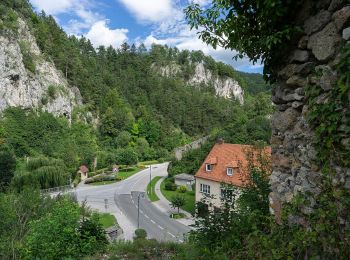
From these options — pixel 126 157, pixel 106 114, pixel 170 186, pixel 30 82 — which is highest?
pixel 30 82

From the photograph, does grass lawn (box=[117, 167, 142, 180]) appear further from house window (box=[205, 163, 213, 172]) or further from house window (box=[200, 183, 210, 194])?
house window (box=[205, 163, 213, 172])

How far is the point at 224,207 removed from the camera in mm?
5105

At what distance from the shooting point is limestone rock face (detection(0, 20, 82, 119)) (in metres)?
45.7

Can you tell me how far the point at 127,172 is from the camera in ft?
161

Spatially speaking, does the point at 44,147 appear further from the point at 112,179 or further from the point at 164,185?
the point at 164,185

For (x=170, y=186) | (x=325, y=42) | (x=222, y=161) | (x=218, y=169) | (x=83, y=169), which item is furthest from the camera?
(x=83, y=169)

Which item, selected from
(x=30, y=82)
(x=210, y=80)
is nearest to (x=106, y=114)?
(x=30, y=82)

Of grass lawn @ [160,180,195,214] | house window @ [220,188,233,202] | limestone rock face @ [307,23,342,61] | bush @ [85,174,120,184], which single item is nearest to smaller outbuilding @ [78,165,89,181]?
bush @ [85,174,120,184]

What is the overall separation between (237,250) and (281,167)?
1.19 m

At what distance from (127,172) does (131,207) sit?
20.0 metres

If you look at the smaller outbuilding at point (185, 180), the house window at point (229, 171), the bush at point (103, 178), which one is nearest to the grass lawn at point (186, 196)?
the smaller outbuilding at point (185, 180)

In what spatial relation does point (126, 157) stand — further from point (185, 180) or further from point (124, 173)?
point (185, 180)

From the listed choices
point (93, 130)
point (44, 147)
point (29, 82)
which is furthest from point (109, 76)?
point (44, 147)

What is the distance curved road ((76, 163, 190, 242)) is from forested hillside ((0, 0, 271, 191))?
6.17m
